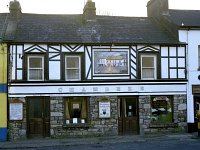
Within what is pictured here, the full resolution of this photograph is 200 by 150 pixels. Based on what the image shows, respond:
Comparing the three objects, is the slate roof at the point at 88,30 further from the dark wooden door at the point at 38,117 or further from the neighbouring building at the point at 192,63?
the dark wooden door at the point at 38,117

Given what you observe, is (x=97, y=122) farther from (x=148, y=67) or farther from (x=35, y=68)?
(x=35, y=68)

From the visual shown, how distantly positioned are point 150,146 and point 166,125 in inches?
214

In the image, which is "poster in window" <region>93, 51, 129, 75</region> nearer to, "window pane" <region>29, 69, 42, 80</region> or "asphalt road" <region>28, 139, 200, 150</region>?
"window pane" <region>29, 69, 42, 80</region>

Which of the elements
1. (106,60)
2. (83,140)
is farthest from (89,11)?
(83,140)

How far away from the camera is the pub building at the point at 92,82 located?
21484 millimetres

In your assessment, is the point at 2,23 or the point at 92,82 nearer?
the point at 92,82

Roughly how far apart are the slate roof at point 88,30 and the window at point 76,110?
141 inches

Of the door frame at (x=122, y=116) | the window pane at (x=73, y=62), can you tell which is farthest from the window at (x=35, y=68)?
the door frame at (x=122, y=116)

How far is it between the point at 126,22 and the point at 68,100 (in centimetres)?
739

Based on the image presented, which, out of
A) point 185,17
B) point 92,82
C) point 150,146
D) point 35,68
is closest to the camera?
point 150,146

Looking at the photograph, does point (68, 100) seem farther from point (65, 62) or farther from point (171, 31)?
point (171, 31)

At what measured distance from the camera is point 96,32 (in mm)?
23672

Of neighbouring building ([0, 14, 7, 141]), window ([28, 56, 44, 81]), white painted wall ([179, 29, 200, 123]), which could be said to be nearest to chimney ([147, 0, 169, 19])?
white painted wall ([179, 29, 200, 123])

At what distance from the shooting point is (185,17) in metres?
25.8
